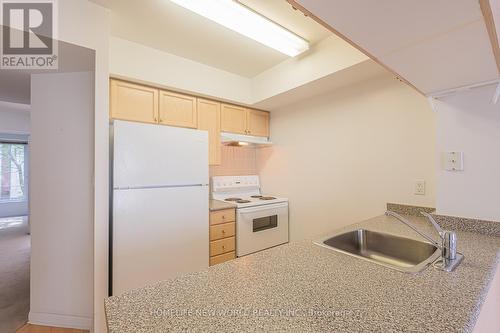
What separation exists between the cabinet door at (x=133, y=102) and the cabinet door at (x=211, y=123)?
0.53m

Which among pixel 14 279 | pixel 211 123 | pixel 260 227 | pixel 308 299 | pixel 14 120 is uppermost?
pixel 14 120

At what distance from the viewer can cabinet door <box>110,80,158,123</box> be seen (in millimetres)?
2082

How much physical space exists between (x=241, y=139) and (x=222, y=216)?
3.38ft

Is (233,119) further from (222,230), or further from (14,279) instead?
(14,279)

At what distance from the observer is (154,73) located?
87.7 inches

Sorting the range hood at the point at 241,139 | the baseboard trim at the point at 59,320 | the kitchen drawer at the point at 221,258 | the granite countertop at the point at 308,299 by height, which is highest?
the range hood at the point at 241,139

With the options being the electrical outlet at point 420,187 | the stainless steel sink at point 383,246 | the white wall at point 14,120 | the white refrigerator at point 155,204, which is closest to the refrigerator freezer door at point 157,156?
the white refrigerator at point 155,204

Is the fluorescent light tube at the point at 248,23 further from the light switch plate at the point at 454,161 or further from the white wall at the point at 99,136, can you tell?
the light switch plate at the point at 454,161

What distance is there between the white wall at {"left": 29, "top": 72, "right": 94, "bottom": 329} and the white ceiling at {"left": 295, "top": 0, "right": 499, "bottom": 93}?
2079 millimetres

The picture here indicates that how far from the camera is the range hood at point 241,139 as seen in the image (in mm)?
2838

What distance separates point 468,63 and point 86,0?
2.36 meters

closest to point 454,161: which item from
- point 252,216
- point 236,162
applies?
point 252,216

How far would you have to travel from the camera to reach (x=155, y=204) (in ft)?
6.46

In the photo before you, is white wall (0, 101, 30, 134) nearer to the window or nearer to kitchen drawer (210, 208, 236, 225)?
the window
